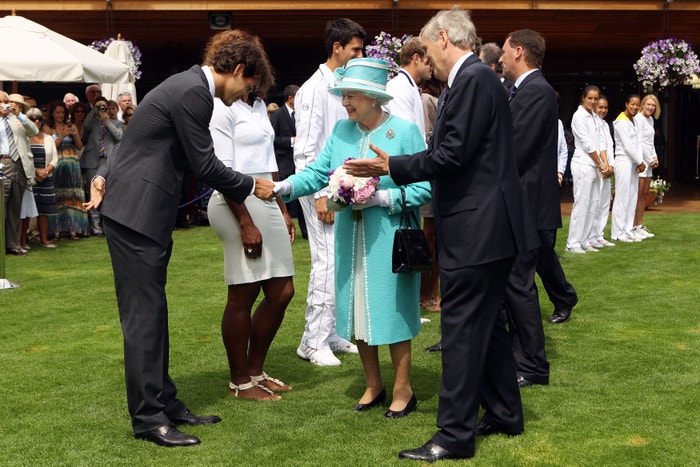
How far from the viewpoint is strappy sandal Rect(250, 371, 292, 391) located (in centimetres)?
574

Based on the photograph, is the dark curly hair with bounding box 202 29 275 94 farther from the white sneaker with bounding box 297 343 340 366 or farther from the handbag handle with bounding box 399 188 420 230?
the white sneaker with bounding box 297 343 340 366

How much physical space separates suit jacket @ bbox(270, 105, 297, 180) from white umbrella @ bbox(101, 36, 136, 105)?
10.6 feet

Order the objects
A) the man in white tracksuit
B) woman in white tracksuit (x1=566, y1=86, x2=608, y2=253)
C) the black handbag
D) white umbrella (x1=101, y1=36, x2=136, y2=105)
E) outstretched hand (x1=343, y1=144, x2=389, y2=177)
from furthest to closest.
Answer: white umbrella (x1=101, y1=36, x2=136, y2=105), woman in white tracksuit (x1=566, y1=86, x2=608, y2=253), the man in white tracksuit, the black handbag, outstretched hand (x1=343, y1=144, x2=389, y2=177)

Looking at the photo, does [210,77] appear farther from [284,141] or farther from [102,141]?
[102,141]

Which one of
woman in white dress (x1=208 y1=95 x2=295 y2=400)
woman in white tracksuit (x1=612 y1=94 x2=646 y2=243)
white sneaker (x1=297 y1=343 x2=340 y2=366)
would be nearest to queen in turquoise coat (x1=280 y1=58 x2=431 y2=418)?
woman in white dress (x1=208 y1=95 x2=295 y2=400)

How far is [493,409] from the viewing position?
4.70 meters

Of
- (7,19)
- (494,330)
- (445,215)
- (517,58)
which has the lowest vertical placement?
(494,330)

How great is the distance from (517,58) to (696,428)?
8.49 ft

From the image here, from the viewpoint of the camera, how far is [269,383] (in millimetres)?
5785

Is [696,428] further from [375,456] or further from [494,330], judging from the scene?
[375,456]

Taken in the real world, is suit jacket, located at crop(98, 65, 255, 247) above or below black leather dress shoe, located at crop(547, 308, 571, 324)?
above

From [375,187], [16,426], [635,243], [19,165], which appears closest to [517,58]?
[375,187]

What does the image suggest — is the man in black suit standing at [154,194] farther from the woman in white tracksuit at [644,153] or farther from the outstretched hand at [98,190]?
the woman in white tracksuit at [644,153]

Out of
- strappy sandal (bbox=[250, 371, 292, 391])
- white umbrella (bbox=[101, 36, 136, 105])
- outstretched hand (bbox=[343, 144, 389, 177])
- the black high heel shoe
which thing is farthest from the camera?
white umbrella (bbox=[101, 36, 136, 105])
